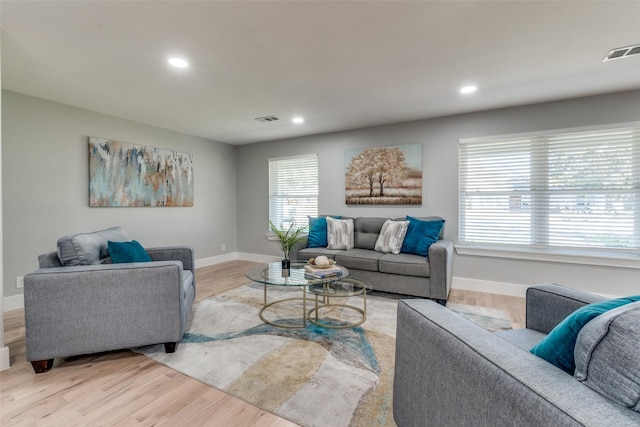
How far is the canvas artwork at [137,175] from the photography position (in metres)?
3.78

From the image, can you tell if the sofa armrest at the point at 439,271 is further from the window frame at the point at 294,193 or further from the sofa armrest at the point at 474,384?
the window frame at the point at 294,193

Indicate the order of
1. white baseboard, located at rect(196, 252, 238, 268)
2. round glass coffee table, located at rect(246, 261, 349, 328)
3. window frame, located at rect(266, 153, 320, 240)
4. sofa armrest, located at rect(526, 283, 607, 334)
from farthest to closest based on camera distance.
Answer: white baseboard, located at rect(196, 252, 238, 268) < window frame, located at rect(266, 153, 320, 240) < round glass coffee table, located at rect(246, 261, 349, 328) < sofa armrest, located at rect(526, 283, 607, 334)

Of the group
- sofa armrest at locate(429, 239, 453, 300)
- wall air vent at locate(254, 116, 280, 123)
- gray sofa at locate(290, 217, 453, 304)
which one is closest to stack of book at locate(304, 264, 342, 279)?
gray sofa at locate(290, 217, 453, 304)

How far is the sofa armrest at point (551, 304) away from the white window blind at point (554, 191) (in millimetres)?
2487

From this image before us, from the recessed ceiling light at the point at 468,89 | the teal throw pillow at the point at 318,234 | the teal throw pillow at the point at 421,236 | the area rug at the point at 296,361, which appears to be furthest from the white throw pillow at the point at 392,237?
the recessed ceiling light at the point at 468,89

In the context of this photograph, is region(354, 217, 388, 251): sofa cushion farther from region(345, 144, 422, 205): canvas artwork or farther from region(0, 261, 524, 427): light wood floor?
region(0, 261, 524, 427): light wood floor

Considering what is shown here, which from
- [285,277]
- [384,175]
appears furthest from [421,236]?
[285,277]

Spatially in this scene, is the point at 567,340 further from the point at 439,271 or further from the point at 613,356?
the point at 439,271

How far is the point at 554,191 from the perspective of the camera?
345 cm

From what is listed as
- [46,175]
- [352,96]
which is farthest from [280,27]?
[46,175]

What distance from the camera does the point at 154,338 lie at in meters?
2.13

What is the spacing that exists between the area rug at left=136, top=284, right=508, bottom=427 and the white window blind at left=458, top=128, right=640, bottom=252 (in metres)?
1.39

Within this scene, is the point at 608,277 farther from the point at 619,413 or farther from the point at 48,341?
the point at 48,341

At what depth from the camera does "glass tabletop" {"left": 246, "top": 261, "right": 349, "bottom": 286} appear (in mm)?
2532
